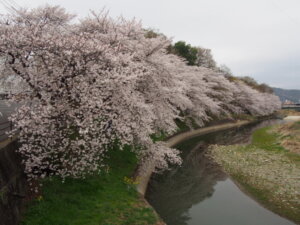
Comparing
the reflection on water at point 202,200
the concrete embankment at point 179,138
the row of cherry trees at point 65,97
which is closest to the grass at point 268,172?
the reflection on water at point 202,200

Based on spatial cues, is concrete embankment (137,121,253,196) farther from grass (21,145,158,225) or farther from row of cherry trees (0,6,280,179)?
row of cherry trees (0,6,280,179)

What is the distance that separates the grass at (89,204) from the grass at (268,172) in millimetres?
8960

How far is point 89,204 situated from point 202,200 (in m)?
9.13

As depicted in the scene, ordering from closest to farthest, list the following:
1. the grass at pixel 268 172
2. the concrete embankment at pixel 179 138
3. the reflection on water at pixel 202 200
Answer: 1. the reflection on water at pixel 202 200
2. the grass at pixel 268 172
3. the concrete embankment at pixel 179 138

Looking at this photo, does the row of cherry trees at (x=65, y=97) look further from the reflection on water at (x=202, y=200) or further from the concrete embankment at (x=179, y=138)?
the reflection on water at (x=202, y=200)

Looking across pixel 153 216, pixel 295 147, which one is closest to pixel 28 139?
pixel 153 216

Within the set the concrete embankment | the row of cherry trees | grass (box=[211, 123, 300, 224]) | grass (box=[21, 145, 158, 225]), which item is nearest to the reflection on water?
the concrete embankment

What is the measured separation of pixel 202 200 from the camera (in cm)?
2038

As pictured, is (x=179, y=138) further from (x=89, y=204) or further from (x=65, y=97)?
(x=65, y=97)

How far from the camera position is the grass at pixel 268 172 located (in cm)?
1823

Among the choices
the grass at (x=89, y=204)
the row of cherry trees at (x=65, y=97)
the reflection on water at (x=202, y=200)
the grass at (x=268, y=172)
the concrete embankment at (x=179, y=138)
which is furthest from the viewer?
the concrete embankment at (x=179, y=138)

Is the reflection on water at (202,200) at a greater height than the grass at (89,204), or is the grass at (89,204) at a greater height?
the grass at (89,204)

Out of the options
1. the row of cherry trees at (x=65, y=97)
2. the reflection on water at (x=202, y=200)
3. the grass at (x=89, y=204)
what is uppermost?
the row of cherry trees at (x=65, y=97)

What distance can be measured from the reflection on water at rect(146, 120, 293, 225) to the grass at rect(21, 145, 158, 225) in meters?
2.75
